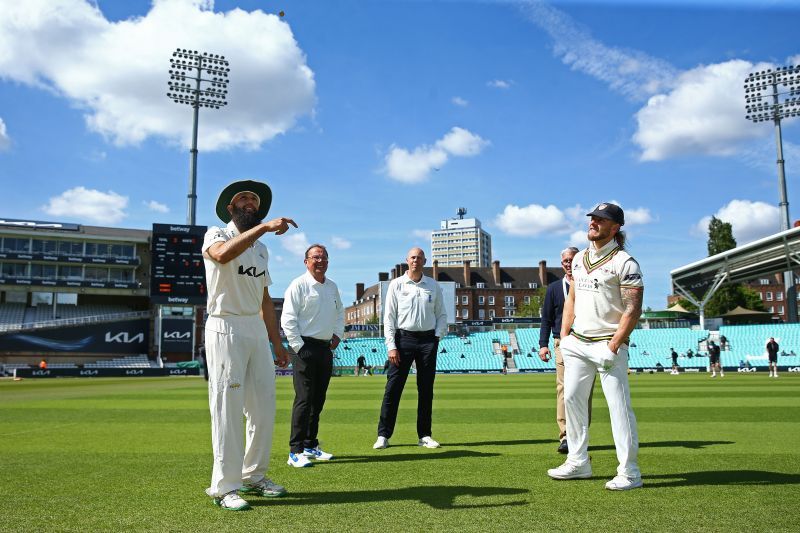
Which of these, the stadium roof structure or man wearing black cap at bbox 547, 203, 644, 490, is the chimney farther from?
man wearing black cap at bbox 547, 203, 644, 490

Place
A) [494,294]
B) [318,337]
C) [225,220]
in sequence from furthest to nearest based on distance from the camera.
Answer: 1. [494,294]
2. [318,337]
3. [225,220]

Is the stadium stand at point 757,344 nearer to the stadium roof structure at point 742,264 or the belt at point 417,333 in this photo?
the stadium roof structure at point 742,264

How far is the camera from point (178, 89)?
4638cm

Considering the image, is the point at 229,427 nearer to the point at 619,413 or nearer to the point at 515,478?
the point at 515,478

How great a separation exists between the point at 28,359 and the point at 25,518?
5624cm

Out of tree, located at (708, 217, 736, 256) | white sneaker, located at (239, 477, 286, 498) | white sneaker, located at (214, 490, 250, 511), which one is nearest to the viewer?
white sneaker, located at (214, 490, 250, 511)

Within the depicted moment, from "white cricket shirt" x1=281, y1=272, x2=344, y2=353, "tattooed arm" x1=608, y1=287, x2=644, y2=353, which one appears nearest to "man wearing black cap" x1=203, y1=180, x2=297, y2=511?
"white cricket shirt" x1=281, y1=272, x2=344, y2=353

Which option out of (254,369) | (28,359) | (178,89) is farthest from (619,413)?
(28,359)

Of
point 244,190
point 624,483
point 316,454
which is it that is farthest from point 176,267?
point 624,483

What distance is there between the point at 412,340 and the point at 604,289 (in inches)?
113

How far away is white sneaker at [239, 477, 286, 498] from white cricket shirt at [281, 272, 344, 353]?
72.7 inches

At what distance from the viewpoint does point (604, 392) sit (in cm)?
480

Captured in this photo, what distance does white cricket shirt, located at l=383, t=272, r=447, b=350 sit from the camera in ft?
23.9

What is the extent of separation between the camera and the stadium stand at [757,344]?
1604 inches
